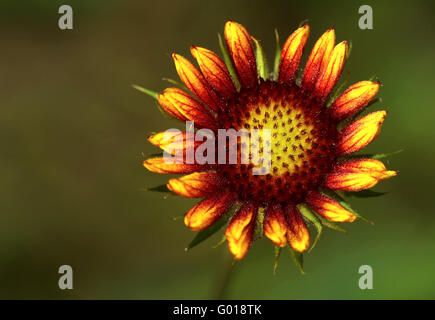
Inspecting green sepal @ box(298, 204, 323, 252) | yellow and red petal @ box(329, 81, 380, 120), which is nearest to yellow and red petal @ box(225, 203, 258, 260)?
green sepal @ box(298, 204, 323, 252)

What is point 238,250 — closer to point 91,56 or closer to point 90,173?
point 90,173

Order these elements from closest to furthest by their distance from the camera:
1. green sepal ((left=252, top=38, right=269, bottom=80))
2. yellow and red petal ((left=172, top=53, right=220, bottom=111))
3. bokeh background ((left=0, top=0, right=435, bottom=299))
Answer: yellow and red petal ((left=172, top=53, right=220, bottom=111)), green sepal ((left=252, top=38, right=269, bottom=80)), bokeh background ((left=0, top=0, right=435, bottom=299))

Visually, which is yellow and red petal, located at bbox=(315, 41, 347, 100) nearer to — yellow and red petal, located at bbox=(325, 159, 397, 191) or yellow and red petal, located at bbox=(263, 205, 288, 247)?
yellow and red petal, located at bbox=(325, 159, 397, 191)

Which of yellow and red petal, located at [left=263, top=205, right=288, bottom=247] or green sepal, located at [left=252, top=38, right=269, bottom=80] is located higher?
green sepal, located at [left=252, top=38, right=269, bottom=80]

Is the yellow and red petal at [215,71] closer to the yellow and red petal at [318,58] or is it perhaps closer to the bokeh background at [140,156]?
the yellow and red petal at [318,58]

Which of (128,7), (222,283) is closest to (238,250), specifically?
Answer: (222,283)

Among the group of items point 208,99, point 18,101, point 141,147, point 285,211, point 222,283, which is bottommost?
point 222,283

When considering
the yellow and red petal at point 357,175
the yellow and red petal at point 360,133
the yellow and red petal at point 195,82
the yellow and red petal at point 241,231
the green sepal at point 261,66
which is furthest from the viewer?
the green sepal at point 261,66

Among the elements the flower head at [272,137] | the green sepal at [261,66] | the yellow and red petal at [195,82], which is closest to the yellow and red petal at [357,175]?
the flower head at [272,137]

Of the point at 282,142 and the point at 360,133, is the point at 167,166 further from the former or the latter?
the point at 360,133
